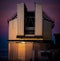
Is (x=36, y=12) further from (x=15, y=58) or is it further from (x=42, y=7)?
(x=15, y=58)

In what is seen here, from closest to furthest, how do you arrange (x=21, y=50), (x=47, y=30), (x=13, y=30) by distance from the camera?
(x=21, y=50), (x=47, y=30), (x=13, y=30)

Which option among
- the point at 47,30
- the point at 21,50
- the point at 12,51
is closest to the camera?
the point at 21,50

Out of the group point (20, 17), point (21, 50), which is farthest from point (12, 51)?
point (20, 17)

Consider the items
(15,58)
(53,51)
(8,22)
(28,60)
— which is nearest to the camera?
(53,51)

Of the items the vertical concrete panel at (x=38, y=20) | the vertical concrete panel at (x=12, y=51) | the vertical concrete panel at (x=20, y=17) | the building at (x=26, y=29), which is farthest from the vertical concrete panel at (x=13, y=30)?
the vertical concrete panel at (x=38, y=20)

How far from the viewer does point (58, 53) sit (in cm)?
502

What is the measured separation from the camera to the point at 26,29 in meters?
7.45

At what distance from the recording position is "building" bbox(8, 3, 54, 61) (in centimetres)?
710

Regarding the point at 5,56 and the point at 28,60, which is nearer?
the point at 28,60

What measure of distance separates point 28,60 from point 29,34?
1155mm

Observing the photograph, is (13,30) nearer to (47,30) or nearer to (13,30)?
(13,30)

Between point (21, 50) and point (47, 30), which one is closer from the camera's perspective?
point (21, 50)

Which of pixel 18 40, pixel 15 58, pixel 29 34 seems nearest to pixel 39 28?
pixel 29 34

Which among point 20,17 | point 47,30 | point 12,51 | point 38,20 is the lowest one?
point 12,51
